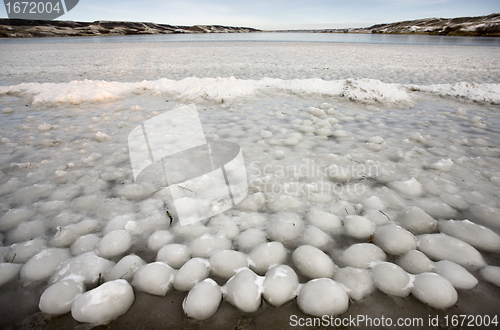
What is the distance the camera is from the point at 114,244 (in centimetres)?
125

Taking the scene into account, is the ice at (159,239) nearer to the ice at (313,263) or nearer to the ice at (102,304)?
the ice at (102,304)

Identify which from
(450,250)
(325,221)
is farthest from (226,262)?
(450,250)

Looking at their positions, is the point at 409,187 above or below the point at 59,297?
above

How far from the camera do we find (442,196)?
164 centimetres

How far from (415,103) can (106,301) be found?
15.6 feet

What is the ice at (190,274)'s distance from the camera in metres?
1.06

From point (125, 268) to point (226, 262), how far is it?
1.56 feet

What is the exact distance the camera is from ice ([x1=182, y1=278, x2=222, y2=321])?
943mm

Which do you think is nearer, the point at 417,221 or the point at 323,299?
the point at 323,299

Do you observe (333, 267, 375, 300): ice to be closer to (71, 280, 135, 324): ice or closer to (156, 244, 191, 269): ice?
(156, 244, 191, 269): ice

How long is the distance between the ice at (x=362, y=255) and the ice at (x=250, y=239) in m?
0.43

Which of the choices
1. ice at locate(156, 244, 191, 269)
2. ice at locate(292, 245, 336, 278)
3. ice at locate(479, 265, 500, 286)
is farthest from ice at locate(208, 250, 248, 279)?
ice at locate(479, 265, 500, 286)

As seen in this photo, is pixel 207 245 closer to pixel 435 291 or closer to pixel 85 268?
pixel 85 268

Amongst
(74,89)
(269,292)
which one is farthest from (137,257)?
(74,89)
